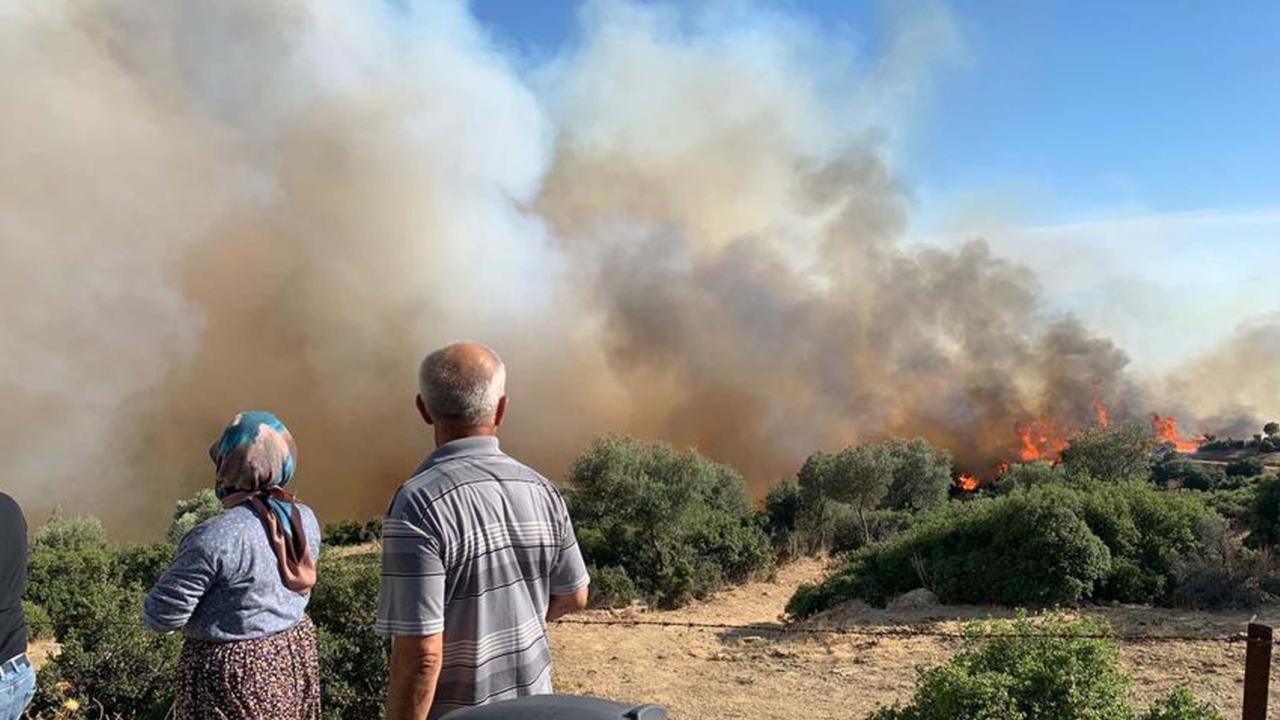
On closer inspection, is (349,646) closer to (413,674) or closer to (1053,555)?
(413,674)

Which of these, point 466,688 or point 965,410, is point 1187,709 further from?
point 965,410

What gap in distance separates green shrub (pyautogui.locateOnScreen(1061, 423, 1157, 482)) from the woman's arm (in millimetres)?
20553

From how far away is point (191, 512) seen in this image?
1578cm

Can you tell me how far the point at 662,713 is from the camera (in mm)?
1692

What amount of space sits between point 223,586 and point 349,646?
3.69m

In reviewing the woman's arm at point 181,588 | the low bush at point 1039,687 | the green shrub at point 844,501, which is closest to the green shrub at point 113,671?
the woman's arm at point 181,588

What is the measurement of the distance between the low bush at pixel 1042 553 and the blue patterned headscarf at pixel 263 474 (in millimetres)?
10461

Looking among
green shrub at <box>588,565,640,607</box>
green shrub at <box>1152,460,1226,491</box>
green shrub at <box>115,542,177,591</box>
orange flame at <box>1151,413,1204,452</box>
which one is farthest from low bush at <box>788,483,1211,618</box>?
orange flame at <box>1151,413,1204,452</box>

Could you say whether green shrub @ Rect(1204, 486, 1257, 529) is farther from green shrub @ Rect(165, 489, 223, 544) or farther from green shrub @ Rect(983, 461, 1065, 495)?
green shrub @ Rect(165, 489, 223, 544)

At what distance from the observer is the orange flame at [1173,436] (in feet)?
111

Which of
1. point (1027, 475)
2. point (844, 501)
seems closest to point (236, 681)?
point (844, 501)

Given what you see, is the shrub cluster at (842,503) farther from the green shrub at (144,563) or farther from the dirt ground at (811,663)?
the green shrub at (144,563)

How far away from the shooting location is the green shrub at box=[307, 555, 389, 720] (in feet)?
18.4

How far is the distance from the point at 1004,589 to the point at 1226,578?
95.8 inches
